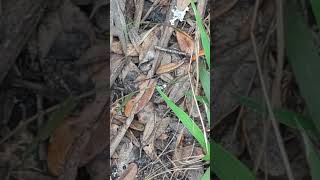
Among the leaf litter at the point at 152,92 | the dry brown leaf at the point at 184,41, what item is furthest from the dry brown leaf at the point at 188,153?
the dry brown leaf at the point at 184,41

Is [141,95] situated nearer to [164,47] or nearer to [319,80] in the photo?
[164,47]

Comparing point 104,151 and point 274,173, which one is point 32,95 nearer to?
point 104,151

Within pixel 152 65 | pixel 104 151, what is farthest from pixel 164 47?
pixel 104 151

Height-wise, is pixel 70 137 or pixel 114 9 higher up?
pixel 114 9

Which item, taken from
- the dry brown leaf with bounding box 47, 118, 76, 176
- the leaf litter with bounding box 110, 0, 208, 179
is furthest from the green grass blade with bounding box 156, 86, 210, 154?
the dry brown leaf with bounding box 47, 118, 76, 176

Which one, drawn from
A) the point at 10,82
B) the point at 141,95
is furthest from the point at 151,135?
the point at 10,82

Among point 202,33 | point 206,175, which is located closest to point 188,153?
point 206,175

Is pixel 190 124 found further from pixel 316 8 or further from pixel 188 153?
pixel 316 8
